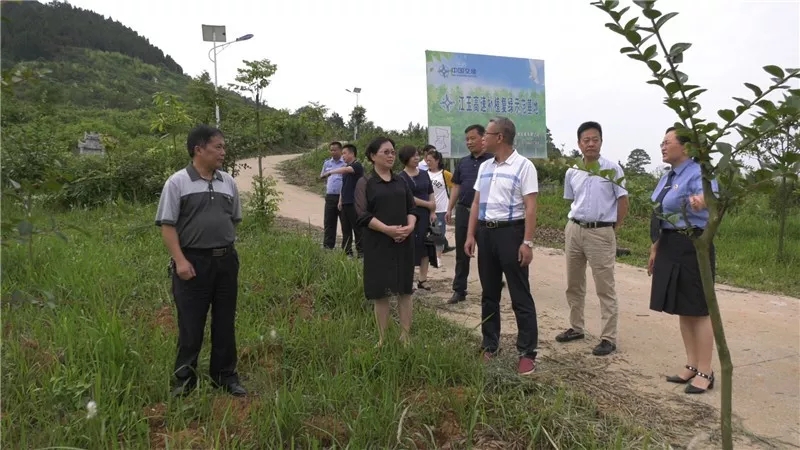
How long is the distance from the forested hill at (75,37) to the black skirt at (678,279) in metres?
50.8

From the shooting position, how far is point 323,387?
9.45 ft

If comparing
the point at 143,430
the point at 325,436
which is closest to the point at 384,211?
the point at 325,436

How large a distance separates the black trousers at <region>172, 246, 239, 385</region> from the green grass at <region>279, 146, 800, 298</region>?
5373mm

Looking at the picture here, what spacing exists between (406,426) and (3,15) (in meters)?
2.25

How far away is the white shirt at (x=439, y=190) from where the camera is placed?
6660mm

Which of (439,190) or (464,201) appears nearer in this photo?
(464,201)

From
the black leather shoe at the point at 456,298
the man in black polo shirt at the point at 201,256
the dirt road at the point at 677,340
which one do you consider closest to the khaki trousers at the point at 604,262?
the dirt road at the point at 677,340

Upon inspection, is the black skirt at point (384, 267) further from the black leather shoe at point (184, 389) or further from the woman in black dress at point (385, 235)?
the black leather shoe at point (184, 389)

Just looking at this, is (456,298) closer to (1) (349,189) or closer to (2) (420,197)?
(2) (420,197)

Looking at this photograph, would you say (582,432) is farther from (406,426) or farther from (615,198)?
(615,198)

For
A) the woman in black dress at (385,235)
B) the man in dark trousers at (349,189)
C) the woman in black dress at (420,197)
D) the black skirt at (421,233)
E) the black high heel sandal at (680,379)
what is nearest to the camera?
the black high heel sandal at (680,379)

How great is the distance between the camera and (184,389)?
2.98 m

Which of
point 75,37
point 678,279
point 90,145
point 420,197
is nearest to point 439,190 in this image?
point 420,197

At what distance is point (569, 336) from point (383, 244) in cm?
175
